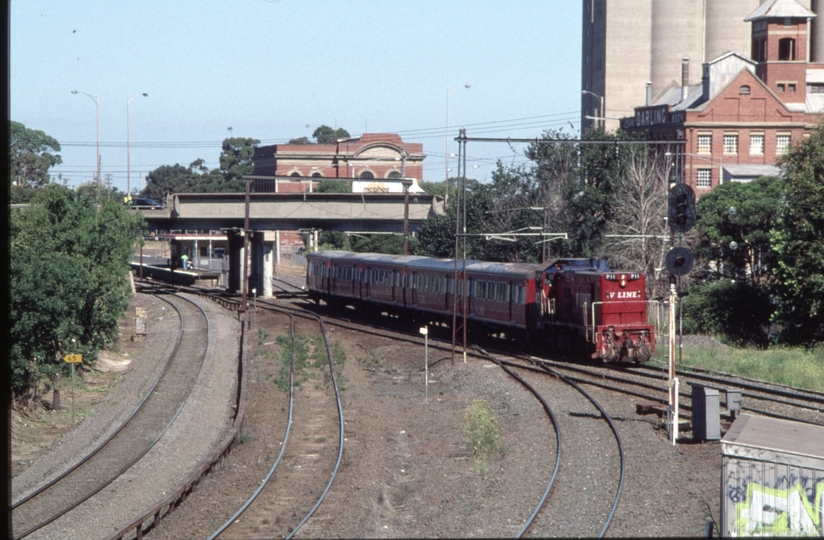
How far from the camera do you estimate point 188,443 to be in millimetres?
21188

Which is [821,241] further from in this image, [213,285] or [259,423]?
[213,285]

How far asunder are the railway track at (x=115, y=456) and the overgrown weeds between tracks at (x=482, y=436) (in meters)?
6.82

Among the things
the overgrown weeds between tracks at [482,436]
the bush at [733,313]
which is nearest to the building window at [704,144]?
the bush at [733,313]

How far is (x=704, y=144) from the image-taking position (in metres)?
69.1

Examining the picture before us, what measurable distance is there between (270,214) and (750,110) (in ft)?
117

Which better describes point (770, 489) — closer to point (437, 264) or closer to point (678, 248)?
point (678, 248)

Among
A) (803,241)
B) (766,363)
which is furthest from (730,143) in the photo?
(766,363)

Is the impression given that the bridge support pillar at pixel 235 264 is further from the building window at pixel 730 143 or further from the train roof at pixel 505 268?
the building window at pixel 730 143

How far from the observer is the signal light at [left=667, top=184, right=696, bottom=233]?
1862 centimetres

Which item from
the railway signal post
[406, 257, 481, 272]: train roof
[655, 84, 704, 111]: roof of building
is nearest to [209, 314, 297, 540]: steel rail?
the railway signal post

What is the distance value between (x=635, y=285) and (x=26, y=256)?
1826 cm

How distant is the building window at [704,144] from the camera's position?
226 feet

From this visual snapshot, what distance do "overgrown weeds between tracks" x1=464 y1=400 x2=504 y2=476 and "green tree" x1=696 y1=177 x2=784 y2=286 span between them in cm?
2968

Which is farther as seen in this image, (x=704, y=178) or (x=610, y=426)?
(x=704, y=178)
